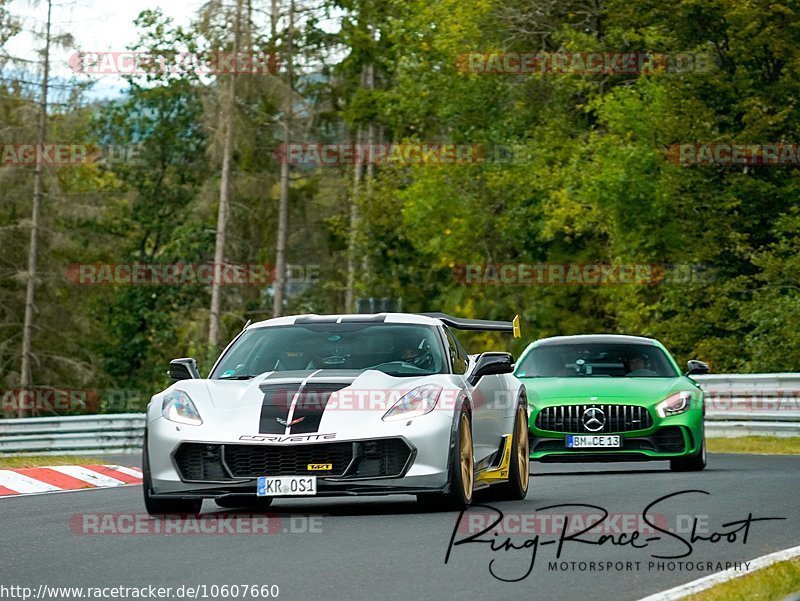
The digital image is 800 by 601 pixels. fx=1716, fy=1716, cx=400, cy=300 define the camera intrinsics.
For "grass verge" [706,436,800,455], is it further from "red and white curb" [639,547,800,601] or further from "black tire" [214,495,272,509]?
"red and white curb" [639,547,800,601]

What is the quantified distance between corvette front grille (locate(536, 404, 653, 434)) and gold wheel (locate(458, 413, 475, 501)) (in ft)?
18.1

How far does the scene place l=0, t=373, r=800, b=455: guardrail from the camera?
86.0 feet

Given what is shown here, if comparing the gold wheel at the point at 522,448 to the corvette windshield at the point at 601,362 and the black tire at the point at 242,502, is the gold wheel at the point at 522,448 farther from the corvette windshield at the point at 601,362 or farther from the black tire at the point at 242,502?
the corvette windshield at the point at 601,362

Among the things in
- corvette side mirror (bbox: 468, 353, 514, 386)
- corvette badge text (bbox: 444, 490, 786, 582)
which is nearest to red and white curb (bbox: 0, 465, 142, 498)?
corvette side mirror (bbox: 468, 353, 514, 386)

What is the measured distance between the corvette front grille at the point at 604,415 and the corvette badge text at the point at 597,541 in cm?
565

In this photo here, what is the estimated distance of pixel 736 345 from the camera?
37.2 metres

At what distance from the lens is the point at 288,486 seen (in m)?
11.2

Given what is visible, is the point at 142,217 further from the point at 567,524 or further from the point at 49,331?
the point at 567,524

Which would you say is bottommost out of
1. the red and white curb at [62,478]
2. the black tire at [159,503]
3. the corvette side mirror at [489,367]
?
the red and white curb at [62,478]

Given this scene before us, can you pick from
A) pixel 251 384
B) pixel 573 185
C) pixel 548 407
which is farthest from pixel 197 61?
pixel 251 384

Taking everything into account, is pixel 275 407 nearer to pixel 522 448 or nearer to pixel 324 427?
pixel 324 427

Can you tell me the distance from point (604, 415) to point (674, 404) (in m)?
0.74

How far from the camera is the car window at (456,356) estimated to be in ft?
42.4

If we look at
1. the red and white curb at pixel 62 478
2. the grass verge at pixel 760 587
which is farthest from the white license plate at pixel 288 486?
the red and white curb at pixel 62 478
